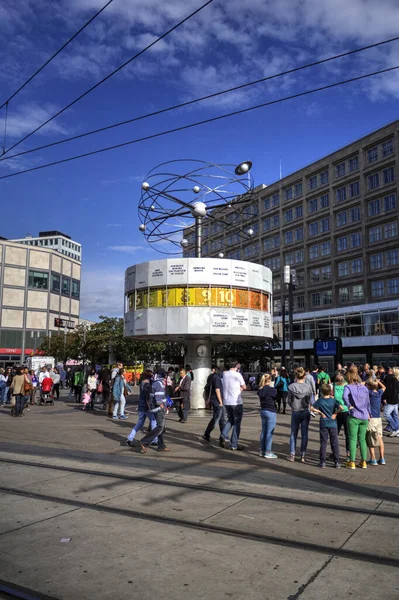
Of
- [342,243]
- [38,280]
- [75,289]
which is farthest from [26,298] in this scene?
[342,243]

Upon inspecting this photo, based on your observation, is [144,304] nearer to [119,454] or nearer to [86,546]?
[119,454]

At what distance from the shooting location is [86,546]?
5.20 meters

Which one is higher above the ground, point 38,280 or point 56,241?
point 56,241

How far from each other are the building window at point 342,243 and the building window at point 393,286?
23.6 ft

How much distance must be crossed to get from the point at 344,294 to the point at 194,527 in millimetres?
51528

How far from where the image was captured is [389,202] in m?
49.9

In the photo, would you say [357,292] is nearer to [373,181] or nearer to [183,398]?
[373,181]

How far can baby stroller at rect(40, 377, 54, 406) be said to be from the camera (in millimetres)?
24109

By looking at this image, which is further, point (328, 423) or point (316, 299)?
point (316, 299)

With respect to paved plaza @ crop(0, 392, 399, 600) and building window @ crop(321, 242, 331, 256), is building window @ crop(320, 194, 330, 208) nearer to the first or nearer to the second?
building window @ crop(321, 242, 331, 256)

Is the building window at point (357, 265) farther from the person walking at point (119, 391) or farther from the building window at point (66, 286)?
the building window at point (66, 286)

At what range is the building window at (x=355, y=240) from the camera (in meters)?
53.2

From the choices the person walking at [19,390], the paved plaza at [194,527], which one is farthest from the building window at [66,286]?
the paved plaza at [194,527]

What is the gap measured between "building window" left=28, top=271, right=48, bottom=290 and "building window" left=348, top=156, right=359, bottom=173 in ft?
144
